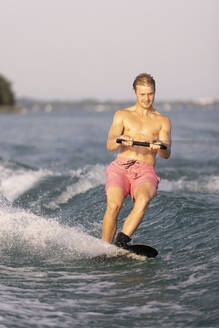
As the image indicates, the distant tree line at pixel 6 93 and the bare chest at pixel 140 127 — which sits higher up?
Answer: the distant tree line at pixel 6 93

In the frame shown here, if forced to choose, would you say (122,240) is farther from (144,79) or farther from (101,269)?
(144,79)

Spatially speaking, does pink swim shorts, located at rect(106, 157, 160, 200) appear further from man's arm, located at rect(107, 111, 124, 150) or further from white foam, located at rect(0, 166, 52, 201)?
white foam, located at rect(0, 166, 52, 201)

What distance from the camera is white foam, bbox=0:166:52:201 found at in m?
14.6

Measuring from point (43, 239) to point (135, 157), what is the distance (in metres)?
1.94

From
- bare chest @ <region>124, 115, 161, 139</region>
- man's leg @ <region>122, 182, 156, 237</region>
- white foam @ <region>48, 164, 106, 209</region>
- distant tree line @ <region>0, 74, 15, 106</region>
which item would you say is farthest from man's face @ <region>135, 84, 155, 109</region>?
distant tree line @ <region>0, 74, 15, 106</region>

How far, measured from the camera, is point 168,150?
22.5 feet

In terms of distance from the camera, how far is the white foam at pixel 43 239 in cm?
758

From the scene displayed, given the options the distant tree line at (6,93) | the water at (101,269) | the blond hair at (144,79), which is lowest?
the water at (101,269)

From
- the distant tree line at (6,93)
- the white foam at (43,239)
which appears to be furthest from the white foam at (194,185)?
the distant tree line at (6,93)

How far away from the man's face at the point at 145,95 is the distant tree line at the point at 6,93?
516 feet

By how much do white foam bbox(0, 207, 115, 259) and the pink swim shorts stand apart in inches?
29.1

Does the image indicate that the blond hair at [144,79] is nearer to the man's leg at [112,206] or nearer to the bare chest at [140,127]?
the bare chest at [140,127]

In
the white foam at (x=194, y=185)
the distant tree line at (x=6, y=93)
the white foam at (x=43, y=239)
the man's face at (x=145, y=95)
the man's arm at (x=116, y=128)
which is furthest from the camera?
the distant tree line at (x=6, y=93)

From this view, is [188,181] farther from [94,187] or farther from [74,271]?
[74,271]
